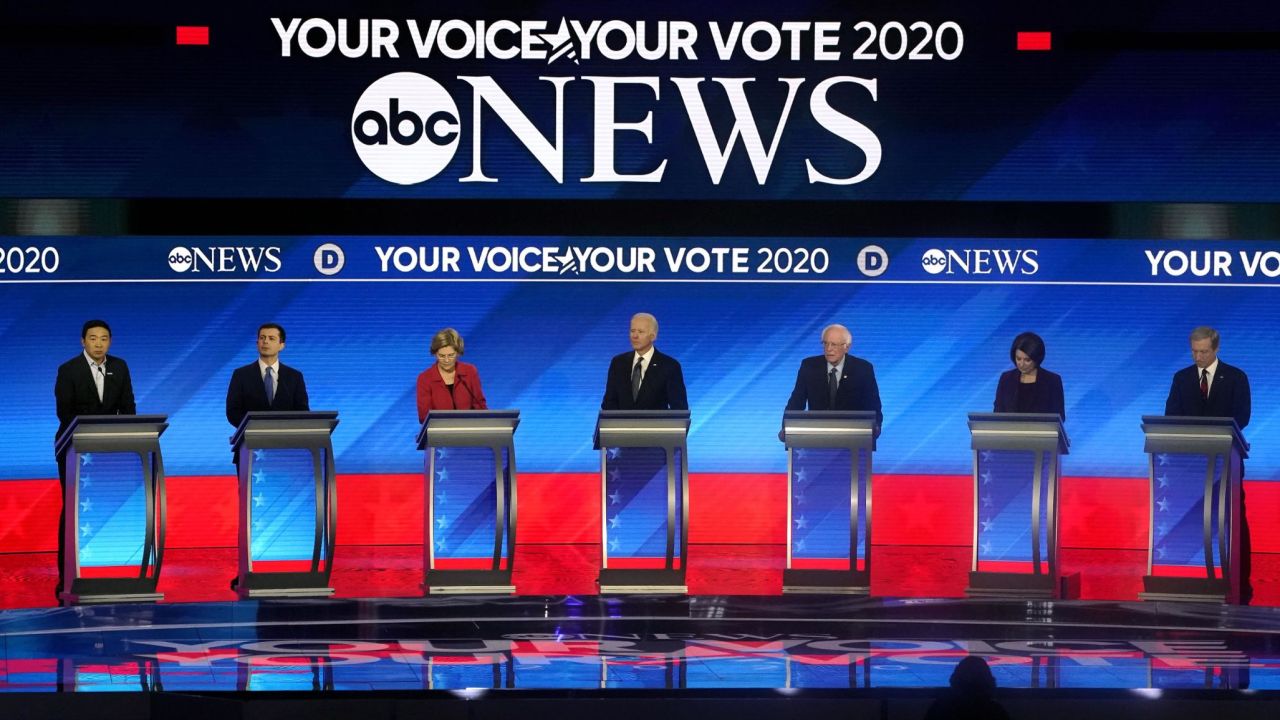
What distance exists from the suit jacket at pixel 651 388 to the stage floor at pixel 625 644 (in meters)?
1.14

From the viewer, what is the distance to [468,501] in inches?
328

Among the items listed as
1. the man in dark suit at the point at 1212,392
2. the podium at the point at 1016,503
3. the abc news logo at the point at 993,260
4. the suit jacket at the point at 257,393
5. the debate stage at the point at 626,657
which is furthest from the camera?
the abc news logo at the point at 993,260

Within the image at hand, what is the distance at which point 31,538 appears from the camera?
33.5 ft

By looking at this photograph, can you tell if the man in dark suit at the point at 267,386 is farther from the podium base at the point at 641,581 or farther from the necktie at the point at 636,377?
the podium base at the point at 641,581

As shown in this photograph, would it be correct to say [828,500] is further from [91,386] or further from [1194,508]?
[91,386]

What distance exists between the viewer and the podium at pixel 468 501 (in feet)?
27.0

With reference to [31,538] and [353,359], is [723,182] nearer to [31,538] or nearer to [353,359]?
[353,359]

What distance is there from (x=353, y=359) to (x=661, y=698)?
5369 mm

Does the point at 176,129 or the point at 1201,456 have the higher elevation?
the point at 176,129

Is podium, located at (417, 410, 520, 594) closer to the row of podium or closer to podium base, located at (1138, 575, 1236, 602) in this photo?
the row of podium

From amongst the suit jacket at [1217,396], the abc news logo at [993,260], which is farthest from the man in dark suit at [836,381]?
the abc news logo at [993,260]

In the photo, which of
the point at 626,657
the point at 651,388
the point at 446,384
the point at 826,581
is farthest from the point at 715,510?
the point at 626,657

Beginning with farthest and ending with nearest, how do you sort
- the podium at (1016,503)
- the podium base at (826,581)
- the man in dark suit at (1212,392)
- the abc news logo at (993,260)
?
the abc news logo at (993,260)
the man in dark suit at (1212,392)
the podium base at (826,581)
the podium at (1016,503)

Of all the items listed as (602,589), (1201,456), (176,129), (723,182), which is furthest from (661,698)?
(176,129)
